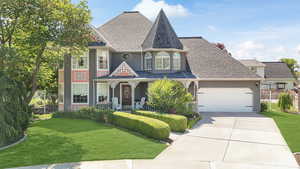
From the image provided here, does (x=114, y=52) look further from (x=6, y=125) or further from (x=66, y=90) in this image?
(x=6, y=125)

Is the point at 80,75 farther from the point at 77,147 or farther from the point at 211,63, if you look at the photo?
the point at 211,63

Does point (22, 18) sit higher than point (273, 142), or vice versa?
point (22, 18)

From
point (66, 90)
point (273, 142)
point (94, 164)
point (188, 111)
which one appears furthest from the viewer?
point (66, 90)

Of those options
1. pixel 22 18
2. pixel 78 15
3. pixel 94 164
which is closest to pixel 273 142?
pixel 94 164

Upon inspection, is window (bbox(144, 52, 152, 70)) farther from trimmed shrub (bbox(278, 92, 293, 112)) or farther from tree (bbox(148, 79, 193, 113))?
trimmed shrub (bbox(278, 92, 293, 112))

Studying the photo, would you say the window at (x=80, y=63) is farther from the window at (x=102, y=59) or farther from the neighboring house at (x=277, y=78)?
the neighboring house at (x=277, y=78)

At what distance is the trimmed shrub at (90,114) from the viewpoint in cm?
1485

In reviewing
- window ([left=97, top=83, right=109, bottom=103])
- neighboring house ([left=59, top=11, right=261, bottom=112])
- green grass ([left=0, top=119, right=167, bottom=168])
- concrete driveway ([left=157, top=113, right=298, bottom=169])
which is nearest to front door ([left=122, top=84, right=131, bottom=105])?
neighboring house ([left=59, top=11, right=261, bottom=112])

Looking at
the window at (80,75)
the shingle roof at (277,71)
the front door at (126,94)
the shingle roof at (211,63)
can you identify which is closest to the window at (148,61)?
the front door at (126,94)

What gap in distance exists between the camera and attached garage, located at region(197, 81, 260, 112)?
21.4 m

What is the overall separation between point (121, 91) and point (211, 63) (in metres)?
9.19

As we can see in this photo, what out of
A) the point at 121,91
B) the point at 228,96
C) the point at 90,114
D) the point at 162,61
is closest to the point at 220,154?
the point at 90,114

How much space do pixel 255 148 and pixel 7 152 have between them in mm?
9795

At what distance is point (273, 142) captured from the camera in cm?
1055
